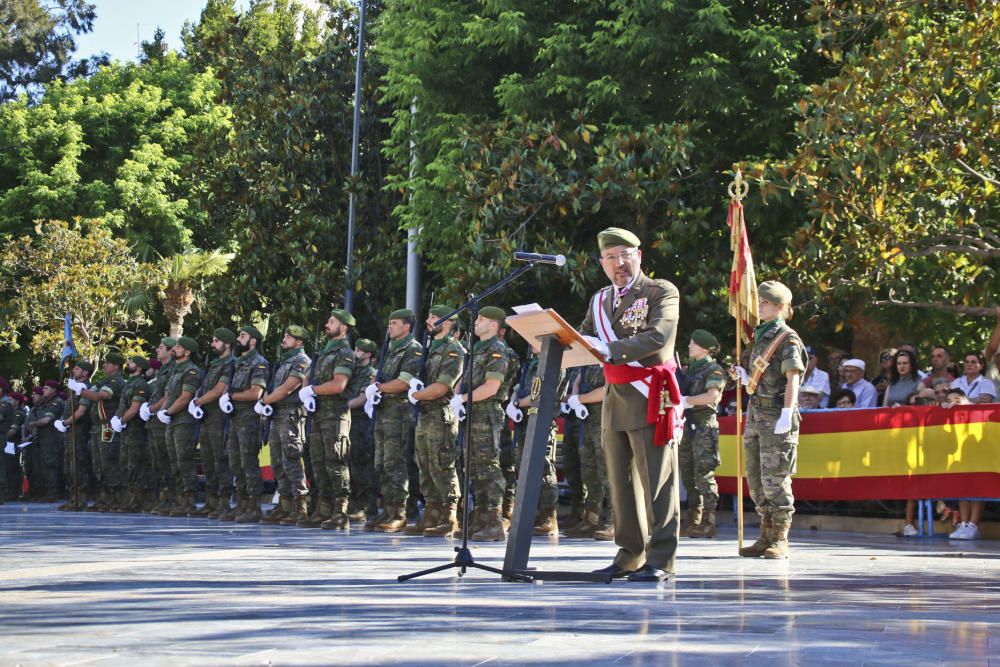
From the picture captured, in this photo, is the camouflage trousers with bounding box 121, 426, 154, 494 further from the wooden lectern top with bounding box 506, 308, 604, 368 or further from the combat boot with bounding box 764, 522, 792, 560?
the wooden lectern top with bounding box 506, 308, 604, 368

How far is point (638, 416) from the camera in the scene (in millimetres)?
8516

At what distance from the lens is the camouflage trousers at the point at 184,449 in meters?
17.5

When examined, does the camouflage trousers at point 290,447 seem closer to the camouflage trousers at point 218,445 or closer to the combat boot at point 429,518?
the camouflage trousers at point 218,445

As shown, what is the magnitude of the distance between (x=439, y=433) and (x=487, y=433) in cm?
55

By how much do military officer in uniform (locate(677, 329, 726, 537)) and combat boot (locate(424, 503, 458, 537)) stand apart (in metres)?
2.39

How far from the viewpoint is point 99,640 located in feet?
19.3

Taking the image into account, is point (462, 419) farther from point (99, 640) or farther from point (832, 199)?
point (99, 640)

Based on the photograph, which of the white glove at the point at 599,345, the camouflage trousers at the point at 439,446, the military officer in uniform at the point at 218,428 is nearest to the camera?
the white glove at the point at 599,345

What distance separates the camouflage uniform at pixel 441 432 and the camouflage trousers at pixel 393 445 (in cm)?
65

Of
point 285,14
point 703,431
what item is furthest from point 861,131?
point 285,14

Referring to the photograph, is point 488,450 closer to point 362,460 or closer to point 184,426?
point 362,460

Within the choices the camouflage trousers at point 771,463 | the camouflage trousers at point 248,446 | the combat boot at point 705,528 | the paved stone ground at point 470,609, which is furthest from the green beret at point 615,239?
the camouflage trousers at point 248,446

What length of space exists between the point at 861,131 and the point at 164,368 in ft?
29.9

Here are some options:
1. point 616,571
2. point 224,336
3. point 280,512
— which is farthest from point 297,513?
point 616,571
